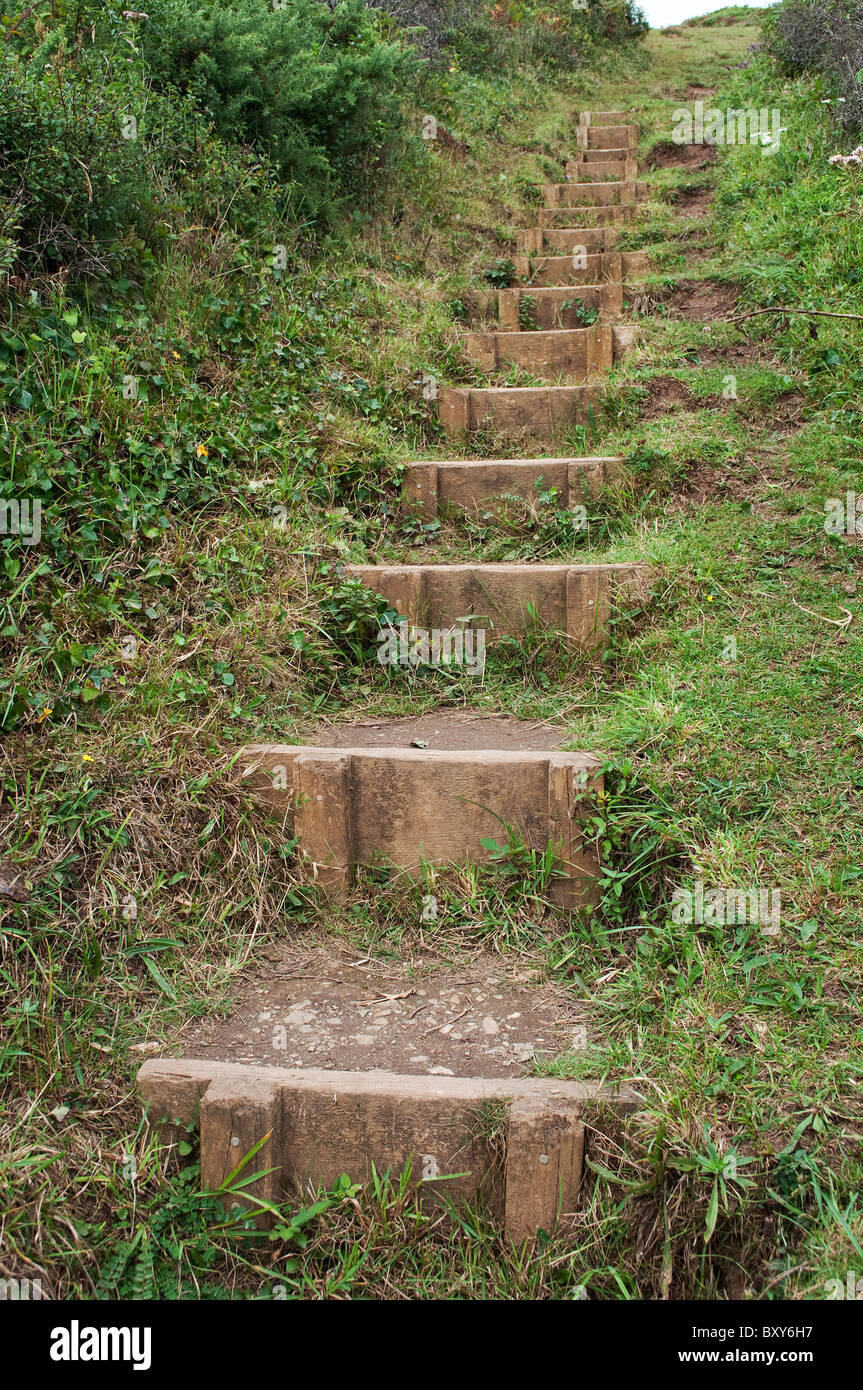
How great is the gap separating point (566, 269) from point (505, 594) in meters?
3.66

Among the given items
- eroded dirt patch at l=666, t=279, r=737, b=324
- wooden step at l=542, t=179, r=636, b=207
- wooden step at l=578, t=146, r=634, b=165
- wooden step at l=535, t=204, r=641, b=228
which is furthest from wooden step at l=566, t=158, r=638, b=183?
eroded dirt patch at l=666, t=279, r=737, b=324

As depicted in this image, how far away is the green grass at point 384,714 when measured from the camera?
1814 millimetres

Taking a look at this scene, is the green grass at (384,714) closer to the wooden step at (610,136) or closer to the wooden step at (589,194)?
the wooden step at (589,194)

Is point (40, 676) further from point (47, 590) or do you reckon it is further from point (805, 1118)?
point (805, 1118)

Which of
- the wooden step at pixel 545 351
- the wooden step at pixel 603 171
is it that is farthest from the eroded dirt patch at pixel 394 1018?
the wooden step at pixel 603 171

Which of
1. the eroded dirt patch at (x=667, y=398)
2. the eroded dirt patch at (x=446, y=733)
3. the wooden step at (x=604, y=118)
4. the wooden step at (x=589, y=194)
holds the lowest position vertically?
the eroded dirt patch at (x=446, y=733)

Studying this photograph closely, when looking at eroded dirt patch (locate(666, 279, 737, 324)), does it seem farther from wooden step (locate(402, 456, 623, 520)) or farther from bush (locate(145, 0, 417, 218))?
bush (locate(145, 0, 417, 218))

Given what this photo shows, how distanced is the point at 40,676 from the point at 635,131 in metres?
8.25

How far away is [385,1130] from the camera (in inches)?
77.4

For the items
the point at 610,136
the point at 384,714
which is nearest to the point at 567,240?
the point at 610,136

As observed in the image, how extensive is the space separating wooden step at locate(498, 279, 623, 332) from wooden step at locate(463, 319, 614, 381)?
0.40 metres

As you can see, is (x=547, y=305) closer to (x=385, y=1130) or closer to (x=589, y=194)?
(x=589, y=194)

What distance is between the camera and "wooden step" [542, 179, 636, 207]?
7.18 metres

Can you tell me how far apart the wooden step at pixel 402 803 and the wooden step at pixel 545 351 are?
3085 millimetres
